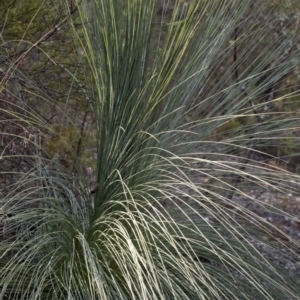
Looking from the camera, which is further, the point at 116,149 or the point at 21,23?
the point at 21,23

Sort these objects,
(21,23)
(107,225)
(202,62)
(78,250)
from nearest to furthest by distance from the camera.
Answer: (107,225) < (78,250) < (202,62) < (21,23)

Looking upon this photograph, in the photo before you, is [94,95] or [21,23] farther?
[21,23]

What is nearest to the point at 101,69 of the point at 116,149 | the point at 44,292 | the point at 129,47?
the point at 129,47

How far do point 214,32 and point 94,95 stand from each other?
0.61 meters

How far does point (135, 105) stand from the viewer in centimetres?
292

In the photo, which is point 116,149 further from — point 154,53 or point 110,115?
point 154,53

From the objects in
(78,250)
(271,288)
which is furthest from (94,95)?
(271,288)

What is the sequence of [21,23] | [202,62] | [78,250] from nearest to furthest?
[78,250]
[202,62]
[21,23]

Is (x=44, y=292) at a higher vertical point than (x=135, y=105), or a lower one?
lower

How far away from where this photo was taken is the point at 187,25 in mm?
2947

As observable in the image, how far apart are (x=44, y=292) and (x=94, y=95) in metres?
0.91

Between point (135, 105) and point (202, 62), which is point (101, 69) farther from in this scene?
point (202, 62)

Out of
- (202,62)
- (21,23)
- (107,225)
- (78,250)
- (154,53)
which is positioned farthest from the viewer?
(21,23)

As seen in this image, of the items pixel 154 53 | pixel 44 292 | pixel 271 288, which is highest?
pixel 154 53
